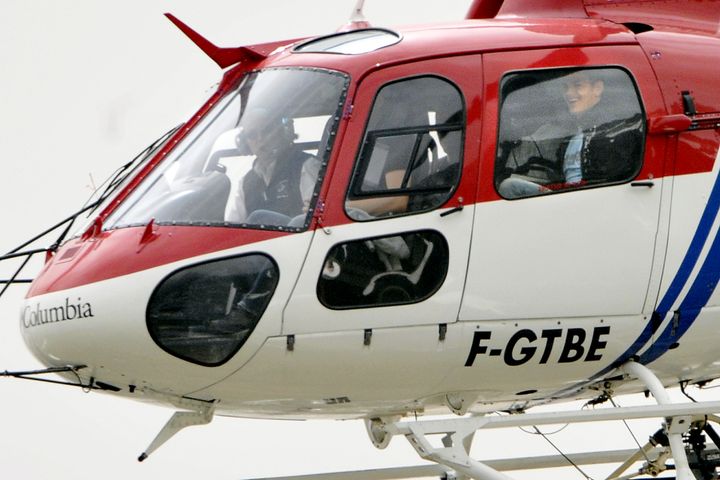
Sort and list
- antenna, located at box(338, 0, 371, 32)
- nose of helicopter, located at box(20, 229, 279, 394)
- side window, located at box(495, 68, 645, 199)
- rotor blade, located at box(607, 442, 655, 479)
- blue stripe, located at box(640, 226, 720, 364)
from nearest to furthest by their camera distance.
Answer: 1. nose of helicopter, located at box(20, 229, 279, 394)
2. side window, located at box(495, 68, 645, 199)
3. blue stripe, located at box(640, 226, 720, 364)
4. antenna, located at box(338, 0, 371, 32)
5. rotor blade, located at box(607, 442, 655, 479)

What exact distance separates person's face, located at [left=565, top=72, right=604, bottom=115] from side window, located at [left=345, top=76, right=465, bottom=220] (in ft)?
1.81

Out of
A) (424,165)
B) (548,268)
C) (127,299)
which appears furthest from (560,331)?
(127,299)

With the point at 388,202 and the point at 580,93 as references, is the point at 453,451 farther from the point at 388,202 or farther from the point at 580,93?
the point at 580,93

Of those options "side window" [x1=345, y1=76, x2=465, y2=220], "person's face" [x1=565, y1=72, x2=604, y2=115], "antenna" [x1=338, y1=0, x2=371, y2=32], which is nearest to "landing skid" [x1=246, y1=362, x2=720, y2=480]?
"side window" [x1=345, y1=76, x2=465, y2=220]

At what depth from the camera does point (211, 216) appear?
6.76 m

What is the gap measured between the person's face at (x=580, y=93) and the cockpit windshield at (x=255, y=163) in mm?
1053

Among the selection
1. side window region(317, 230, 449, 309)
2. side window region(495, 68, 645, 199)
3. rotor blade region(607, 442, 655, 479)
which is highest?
side window region(495, 68, 645, 199)

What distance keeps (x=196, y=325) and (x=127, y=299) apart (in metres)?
0.31

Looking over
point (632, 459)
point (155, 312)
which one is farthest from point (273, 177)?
point (632, 459)

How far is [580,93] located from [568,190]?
0.48 meters

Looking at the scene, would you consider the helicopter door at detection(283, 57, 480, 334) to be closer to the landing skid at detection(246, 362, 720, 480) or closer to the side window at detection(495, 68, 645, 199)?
the side window at detection(495, 68, 645, 199)

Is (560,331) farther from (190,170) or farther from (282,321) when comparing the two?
(190,170)

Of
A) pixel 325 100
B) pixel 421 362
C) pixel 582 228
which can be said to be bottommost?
pixel 421 362

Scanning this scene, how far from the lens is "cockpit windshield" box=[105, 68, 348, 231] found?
22.2 feet
